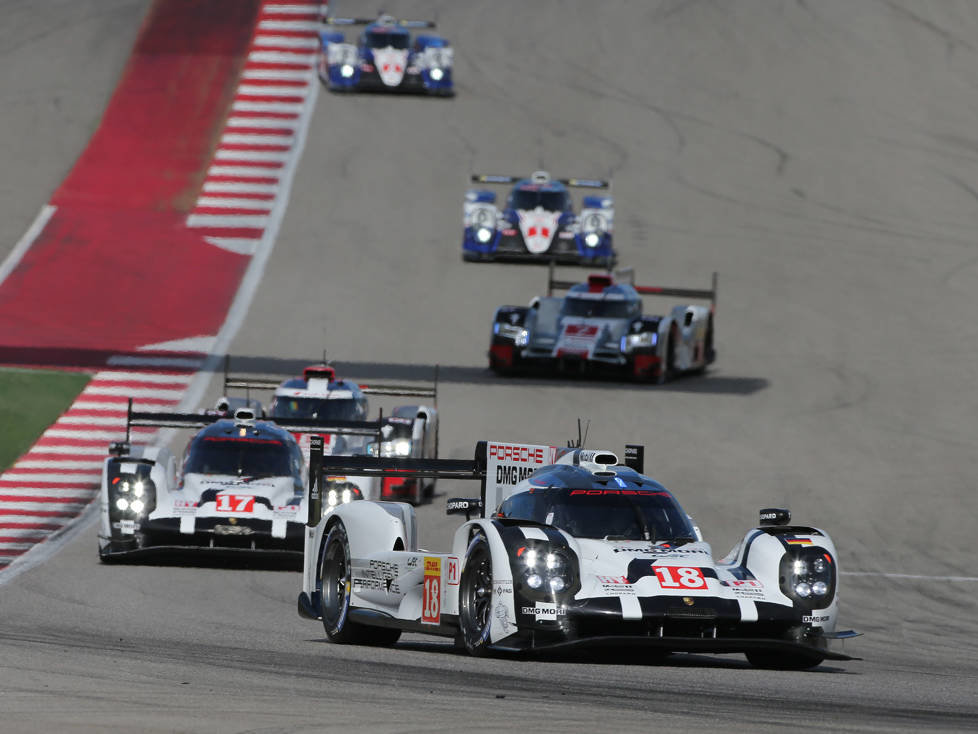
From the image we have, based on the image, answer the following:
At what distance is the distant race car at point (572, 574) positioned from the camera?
470 inches

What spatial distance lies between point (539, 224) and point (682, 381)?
853 cm

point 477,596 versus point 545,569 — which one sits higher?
point 545,569

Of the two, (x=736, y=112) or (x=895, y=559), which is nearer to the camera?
(x=895, y=559)

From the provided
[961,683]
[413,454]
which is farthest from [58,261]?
[961,683]

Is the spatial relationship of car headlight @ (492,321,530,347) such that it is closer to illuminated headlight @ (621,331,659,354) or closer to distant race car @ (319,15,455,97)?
illuminated headlight @ (621,331,659,354)

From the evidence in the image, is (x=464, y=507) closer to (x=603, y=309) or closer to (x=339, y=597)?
(x=339, y=597)

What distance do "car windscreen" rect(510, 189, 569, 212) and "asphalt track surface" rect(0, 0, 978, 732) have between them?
1.48m

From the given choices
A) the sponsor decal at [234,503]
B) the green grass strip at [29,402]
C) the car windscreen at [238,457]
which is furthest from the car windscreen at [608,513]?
the green grass strip at [29,402]

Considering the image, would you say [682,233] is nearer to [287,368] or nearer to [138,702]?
[287,368]

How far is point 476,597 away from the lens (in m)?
12.5

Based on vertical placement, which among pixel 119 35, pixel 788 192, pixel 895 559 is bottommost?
pixel 895 559

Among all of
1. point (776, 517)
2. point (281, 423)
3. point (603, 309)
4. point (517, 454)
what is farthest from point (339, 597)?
point (603, 309)

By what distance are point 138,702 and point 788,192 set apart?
38711 mm

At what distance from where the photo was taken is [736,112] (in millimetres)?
52250
